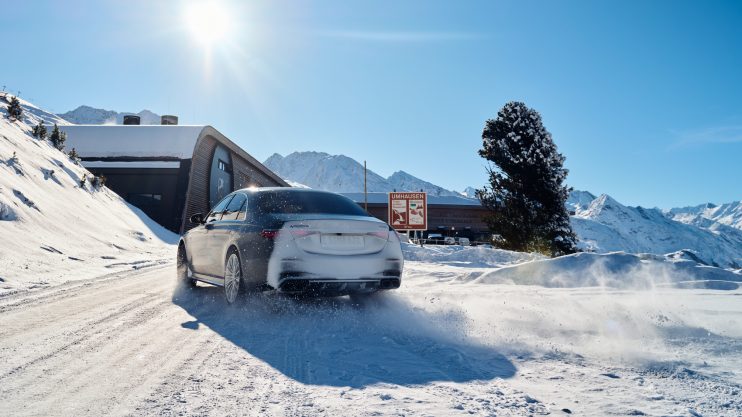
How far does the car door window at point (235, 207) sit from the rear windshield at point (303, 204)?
0.33 m

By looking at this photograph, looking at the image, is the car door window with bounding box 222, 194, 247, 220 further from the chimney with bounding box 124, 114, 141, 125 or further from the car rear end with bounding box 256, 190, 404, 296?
the chimney with bounding box 124, 114, 141, 125

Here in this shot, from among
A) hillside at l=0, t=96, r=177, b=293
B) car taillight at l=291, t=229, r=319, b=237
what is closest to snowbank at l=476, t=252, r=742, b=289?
car taillight at l=291, t=229, r=319, b=237

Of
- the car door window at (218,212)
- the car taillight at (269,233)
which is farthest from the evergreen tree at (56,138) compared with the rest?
the car taillight at (269,233)

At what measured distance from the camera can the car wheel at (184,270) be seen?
8.16 m

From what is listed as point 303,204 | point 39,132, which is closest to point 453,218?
point 39,132

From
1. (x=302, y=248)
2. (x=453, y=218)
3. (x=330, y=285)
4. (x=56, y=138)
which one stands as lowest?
(x=330, y=285)

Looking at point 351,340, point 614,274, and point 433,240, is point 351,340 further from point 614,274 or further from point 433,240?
point 433,240

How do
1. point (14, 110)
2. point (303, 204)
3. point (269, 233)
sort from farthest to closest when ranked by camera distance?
point (14, 110), point (303, 204), point (269, 233)

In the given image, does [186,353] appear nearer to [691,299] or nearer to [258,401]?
[258,401]

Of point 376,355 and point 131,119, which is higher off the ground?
point 131,119

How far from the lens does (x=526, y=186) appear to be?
2252 centimetres

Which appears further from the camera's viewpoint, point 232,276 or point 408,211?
point 408,211

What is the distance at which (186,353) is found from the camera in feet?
12.6

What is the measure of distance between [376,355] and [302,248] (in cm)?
188
